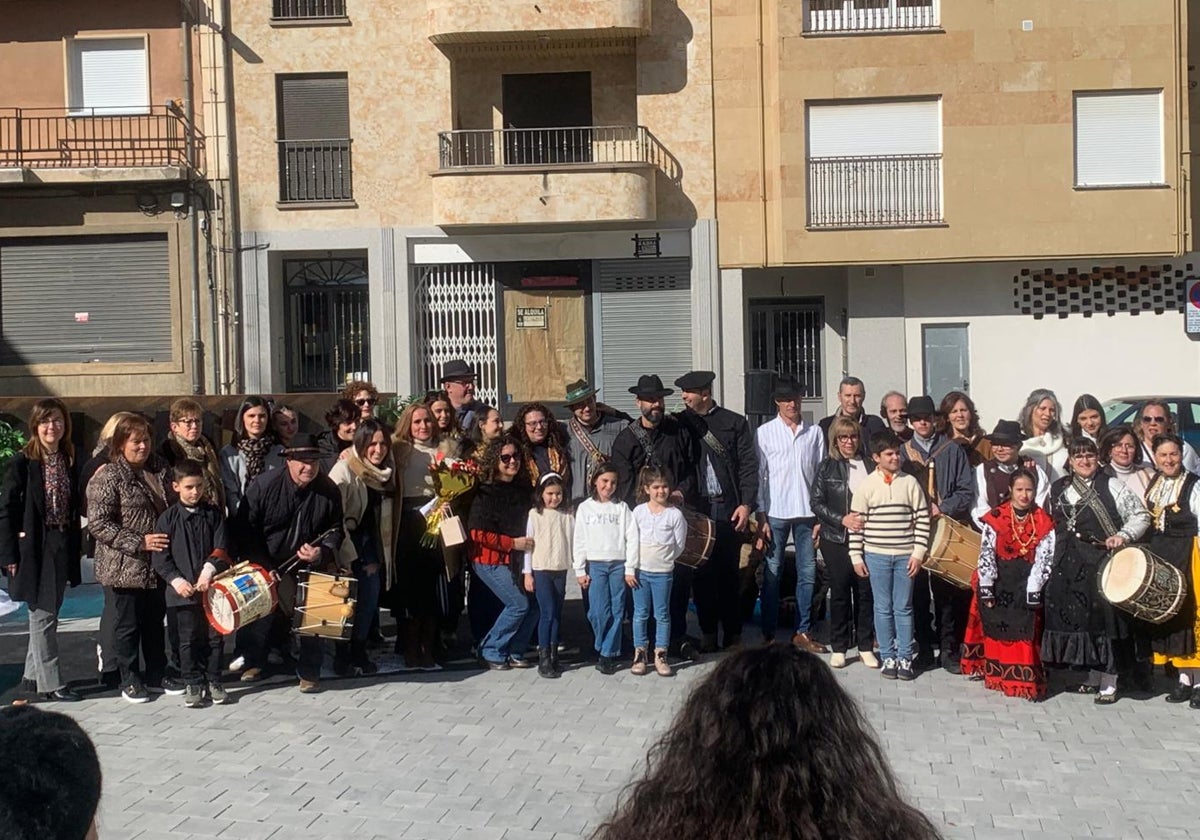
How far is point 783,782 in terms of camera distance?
2.29 metres

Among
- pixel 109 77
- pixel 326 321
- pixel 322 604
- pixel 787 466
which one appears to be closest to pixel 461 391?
pixel 787 466

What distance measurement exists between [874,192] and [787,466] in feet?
41.0

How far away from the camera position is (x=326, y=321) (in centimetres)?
2320

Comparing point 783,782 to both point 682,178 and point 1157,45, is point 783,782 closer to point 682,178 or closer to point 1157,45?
point 682,178

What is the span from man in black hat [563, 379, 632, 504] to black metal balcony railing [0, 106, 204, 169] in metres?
14.0

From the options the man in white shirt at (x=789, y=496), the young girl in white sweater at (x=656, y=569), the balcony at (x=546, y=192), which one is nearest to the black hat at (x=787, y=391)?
the man in white shirt at (x=789, y=496)

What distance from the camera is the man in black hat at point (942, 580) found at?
9648 mm

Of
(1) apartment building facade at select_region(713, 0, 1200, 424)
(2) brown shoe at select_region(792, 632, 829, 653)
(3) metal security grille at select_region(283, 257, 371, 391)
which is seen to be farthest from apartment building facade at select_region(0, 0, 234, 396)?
(2) brown shoe at select_region(792, 632, 829, 653)

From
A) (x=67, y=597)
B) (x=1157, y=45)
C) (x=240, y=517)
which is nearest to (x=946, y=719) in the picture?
(x=240, y=517)

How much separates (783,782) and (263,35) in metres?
21.8

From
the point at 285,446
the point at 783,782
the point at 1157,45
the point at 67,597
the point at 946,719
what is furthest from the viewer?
the point at 1157,45

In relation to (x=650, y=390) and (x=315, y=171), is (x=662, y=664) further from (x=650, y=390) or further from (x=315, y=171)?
(x=315, y=171)

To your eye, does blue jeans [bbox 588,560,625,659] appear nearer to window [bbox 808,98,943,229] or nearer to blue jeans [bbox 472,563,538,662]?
blue jeans [bbox 472,563,538,662]

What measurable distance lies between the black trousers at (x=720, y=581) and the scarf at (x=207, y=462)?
11.1 ft
